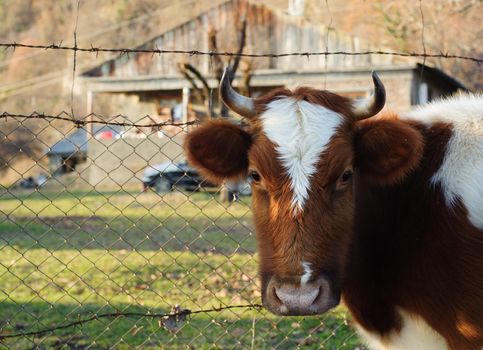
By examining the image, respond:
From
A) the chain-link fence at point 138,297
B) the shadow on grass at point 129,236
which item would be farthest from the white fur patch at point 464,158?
the shadow on grass at point 129,236

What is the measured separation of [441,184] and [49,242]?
9188 millimetres

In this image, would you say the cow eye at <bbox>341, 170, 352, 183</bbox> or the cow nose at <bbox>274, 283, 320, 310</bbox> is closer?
the cow nose at <bbox>274, 283, 320, 310</bbox>

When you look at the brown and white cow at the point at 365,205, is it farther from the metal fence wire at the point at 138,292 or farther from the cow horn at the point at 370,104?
the metal fence wire at the point at 138,292

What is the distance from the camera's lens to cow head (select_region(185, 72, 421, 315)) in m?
3.38

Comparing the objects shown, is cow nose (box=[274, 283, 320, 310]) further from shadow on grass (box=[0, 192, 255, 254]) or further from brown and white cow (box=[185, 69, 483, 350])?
shadow on grass (box=[0, 192, 255, 254])

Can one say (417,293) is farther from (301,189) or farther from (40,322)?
(40,322)

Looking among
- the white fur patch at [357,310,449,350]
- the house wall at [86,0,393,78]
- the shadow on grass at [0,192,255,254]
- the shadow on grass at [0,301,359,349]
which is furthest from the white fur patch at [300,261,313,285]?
the house wall at [86,0,393,78]

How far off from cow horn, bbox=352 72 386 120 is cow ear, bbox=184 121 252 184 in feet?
2.11

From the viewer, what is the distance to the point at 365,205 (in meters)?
3.98

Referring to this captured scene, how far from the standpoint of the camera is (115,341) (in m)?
5.93

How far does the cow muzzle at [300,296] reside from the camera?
325 cm

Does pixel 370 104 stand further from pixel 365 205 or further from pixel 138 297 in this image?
pixel 138 297

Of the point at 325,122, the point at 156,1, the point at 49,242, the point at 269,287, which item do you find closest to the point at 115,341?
the point at 269,287

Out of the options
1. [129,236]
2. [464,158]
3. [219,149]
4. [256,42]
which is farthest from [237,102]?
[256,42]
